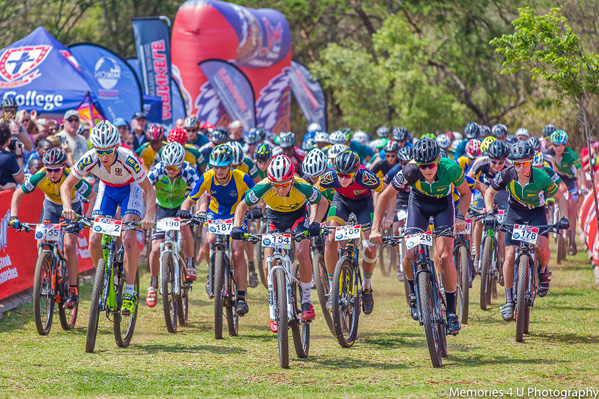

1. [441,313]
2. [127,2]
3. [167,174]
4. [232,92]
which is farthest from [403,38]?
[441,313]

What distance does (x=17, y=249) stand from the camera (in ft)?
36.1

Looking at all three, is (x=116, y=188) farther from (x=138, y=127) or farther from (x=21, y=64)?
(x=21, y=64)

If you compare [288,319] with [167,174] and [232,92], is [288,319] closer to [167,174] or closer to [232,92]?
[167,174]

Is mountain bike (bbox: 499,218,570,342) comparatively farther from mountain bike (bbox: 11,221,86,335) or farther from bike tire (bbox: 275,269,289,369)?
mountain bike (bbox: 11,221,86,335)

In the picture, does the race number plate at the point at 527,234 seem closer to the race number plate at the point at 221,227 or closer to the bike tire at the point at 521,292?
the bike tire at the point at 521,292

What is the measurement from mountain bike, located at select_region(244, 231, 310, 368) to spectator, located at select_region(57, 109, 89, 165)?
6856 millimetres

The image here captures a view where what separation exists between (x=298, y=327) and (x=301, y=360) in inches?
14.7

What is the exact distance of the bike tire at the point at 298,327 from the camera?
7.96 metres

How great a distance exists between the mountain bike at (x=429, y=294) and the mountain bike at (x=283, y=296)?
1201mm

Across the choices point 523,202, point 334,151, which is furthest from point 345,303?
point 334,151

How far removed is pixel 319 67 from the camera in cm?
3145

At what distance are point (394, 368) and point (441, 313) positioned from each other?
2.31ft

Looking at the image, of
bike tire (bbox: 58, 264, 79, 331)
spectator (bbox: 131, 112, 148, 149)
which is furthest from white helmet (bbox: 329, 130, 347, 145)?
bike tire (bbox: 58, 264, 79, 331)

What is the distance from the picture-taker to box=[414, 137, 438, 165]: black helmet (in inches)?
310
